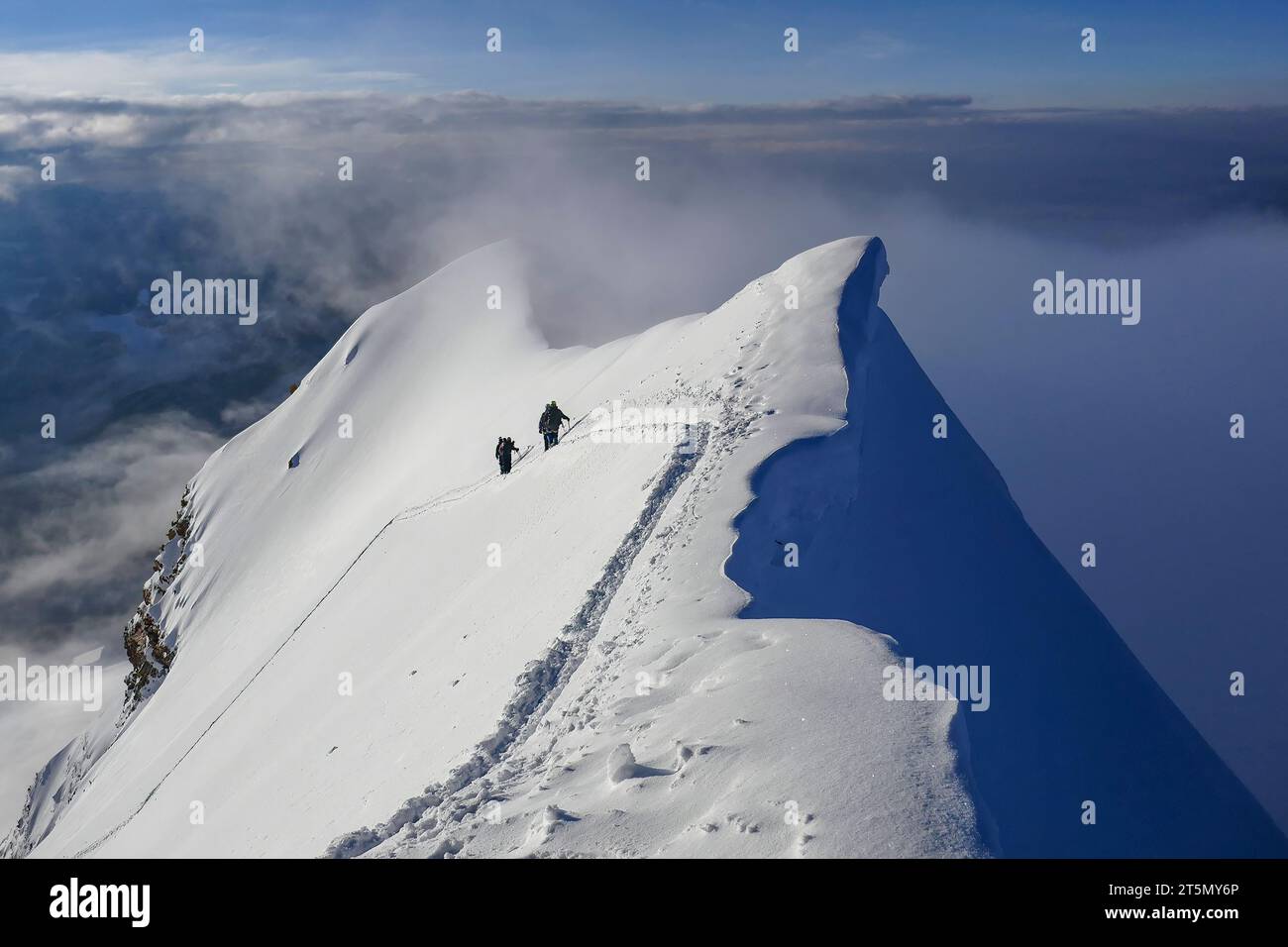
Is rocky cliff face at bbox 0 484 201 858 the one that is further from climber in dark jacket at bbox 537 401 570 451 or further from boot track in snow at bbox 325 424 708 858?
boot track in snow at bbox 325 424 708 858

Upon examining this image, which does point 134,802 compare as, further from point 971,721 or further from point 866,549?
point 971,721

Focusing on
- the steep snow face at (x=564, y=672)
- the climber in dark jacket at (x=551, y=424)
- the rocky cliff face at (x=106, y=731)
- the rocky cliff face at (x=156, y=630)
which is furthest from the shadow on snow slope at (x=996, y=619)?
the rocky cliff face at (x=106, y=731)

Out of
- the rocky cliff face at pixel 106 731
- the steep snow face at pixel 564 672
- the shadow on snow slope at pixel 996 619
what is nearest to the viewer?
the steep snow face at pixel 564 672

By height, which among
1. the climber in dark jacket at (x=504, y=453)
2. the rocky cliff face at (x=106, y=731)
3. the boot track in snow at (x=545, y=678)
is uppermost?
the climber in dark jacket at (x=504, y=453)

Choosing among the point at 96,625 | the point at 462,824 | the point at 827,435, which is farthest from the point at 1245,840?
the point at 96,625

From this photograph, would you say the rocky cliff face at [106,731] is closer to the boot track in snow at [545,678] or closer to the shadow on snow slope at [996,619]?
the boot track in snow at [545,678]

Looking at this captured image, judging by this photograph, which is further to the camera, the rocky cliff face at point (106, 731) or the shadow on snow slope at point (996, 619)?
the rocky cliff face at point (106, 731)
